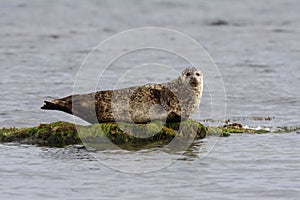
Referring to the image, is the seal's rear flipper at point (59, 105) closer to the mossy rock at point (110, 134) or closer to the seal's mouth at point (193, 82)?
the mossy rock at point (110, 134)

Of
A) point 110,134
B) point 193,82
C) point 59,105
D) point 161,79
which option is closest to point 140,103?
point 110,134

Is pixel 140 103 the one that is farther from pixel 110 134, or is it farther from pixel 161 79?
pixel 161 79

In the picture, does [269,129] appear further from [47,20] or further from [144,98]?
[47,20]

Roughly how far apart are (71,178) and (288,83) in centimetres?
916

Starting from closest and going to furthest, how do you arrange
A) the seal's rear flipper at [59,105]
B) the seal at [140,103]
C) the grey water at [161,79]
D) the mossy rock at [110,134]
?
the grey water at [161,79]
the mossy rock at [110,134]
the seal at [140,103]
the seal's rear flipper at [59,105]

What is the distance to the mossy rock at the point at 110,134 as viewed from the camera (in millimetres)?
10453

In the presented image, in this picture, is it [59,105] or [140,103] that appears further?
[59,105]

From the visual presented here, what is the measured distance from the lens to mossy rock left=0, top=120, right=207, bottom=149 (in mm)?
10453

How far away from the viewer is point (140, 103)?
1058 cm

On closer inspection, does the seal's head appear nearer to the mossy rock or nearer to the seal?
the seal

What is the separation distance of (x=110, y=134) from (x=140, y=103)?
571mm

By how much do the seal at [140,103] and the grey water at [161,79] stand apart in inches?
22.7

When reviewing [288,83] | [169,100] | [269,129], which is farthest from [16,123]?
[288,83]

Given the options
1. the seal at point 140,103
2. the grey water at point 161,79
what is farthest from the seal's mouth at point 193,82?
the grey water at point 161,79
